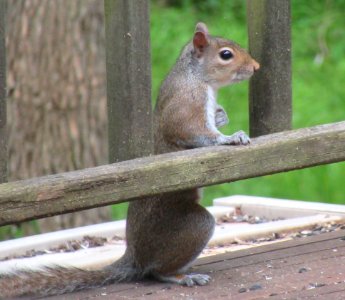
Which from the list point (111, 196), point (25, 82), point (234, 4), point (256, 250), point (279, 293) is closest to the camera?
point (111, 196)

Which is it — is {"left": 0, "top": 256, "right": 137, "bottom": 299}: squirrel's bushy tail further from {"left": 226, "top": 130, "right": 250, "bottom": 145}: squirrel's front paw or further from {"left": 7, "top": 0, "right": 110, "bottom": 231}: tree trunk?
{"left": 7, "top": 0, "right": 110, "bottom": 231}: tree trunk

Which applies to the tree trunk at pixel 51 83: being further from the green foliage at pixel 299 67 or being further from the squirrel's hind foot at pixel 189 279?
the squirrel's hind foot at pixel 189 279

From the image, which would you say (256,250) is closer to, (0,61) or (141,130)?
(141,130)

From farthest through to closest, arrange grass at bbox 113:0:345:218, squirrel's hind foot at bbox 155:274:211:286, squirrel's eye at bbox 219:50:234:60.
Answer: grass at bbox 113:0:345:218
squirrel's eye at bbox 219:50:234:60
squirrel's hind foot at bbox 155:274:211:286

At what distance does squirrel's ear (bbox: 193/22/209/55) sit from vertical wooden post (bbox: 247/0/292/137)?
35 centimetres

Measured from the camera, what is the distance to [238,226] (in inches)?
162

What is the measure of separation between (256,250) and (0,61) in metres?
1.08

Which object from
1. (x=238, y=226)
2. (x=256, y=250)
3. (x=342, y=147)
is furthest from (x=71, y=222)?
(x=342, y=147)

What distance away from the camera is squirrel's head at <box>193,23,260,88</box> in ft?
12.3

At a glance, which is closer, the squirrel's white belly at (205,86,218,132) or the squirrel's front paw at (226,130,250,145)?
the squirrel's front paw at (226,130,250,145)

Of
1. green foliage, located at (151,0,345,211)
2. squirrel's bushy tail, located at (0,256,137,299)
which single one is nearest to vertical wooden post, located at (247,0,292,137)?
squirrel's bushy tail, located at (0,256,137,299)

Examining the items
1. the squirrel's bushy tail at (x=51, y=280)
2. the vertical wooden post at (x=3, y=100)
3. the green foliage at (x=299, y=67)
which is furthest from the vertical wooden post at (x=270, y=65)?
the green foliage at (x=299, y=67)

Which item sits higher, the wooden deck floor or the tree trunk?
the tree trunk

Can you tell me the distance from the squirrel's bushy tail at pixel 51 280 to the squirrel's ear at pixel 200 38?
2.86ft
